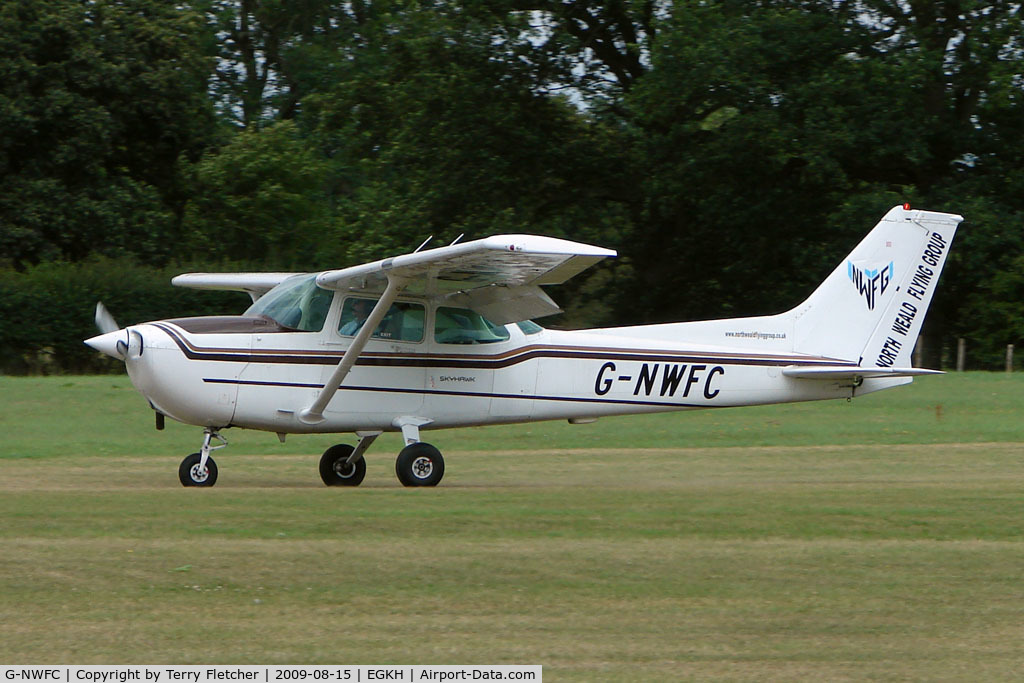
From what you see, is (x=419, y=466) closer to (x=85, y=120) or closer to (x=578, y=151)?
(x=578, y=151)

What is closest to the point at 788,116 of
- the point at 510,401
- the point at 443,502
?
the point at 510,401

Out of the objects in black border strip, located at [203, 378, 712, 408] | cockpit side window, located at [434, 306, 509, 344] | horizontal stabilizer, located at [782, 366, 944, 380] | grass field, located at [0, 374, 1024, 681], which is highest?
cockpit side window, located at [434, 306, 509, 344]

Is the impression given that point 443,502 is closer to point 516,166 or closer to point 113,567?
point 113,567

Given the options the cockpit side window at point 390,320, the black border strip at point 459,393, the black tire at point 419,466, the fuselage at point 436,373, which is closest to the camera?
the fuselage at point 436,373

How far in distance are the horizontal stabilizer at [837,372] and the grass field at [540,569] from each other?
3.58 feet

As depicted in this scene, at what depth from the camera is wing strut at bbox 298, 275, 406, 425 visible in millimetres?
13070

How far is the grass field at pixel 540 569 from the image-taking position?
271 inches

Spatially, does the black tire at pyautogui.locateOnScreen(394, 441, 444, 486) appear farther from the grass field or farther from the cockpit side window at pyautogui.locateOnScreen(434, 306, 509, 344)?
the cockpit side window at pyautogui.locateOnScreen(434, 306, 509, 344)

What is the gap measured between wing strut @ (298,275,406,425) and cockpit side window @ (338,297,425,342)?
17 cm

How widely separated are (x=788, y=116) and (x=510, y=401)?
73.0 feet

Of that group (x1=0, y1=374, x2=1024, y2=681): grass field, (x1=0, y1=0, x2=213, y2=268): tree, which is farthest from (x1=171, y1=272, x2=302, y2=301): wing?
(x1=0, y1=0, x2=213, y2=268): tree

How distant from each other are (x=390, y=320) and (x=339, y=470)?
1760 millimetres

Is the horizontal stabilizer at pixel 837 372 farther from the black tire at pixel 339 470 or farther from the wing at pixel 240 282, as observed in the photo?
the wing at pixel 240 282

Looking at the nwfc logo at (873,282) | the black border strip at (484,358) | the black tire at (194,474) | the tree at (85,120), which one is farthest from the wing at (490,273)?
the tree at (85,120)
